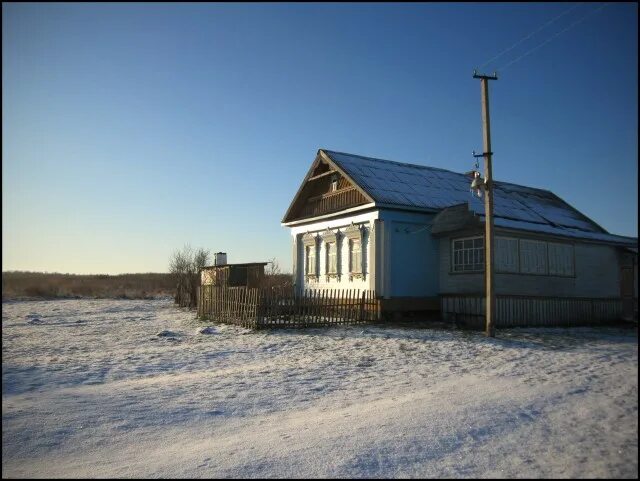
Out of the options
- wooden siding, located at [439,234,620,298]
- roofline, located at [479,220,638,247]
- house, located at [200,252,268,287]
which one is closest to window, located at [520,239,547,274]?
wooden siding, located at [439,234,620,298]

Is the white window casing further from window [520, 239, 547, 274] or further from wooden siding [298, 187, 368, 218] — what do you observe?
window [520, 239, 547, 274]

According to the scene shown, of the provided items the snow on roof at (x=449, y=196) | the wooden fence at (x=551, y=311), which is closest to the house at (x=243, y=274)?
the snow on roof at (x=449, y=196)

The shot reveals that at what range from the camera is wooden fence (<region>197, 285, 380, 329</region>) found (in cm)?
1453

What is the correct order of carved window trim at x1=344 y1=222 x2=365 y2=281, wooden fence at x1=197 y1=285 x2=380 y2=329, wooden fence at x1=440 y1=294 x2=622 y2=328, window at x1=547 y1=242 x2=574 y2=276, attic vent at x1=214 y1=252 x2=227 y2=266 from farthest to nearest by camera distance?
attic vent at x1=214 y1=252 x2=227 y2=266
carved window trim at x1=344 y1=222 x2=365 y2=281
window at x1=547 y1=242 x2=574 y2=276
wooden fence at x1=197 y1=285 x2=380 y2=329
wooden fence at x1=440 y1=294 x2=622 y2=328

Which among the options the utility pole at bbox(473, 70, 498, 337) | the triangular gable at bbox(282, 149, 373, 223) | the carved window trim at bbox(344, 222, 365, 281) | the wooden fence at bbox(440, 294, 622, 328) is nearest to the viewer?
the utility pole at bbox(473, 70, 498, 337)

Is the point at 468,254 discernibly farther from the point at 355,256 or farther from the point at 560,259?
the point at 355,256

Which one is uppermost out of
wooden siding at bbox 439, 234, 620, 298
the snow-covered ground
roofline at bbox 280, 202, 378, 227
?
roofline at bbox 280, 202, 378, 227

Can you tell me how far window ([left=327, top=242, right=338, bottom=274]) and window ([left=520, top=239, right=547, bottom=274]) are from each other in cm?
720

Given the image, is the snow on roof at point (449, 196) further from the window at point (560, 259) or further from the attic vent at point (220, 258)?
the attic vent at point (220, 258)

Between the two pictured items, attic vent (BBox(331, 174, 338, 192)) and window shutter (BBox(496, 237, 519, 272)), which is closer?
window shutter (BBox(496, 237, 519, 272))

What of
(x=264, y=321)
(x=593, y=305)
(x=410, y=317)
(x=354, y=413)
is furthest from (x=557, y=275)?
(x=354, y=413)

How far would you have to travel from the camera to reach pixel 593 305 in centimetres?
1388

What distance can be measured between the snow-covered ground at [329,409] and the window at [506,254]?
14.4ft

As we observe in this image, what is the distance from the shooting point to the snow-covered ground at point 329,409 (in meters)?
4.07
